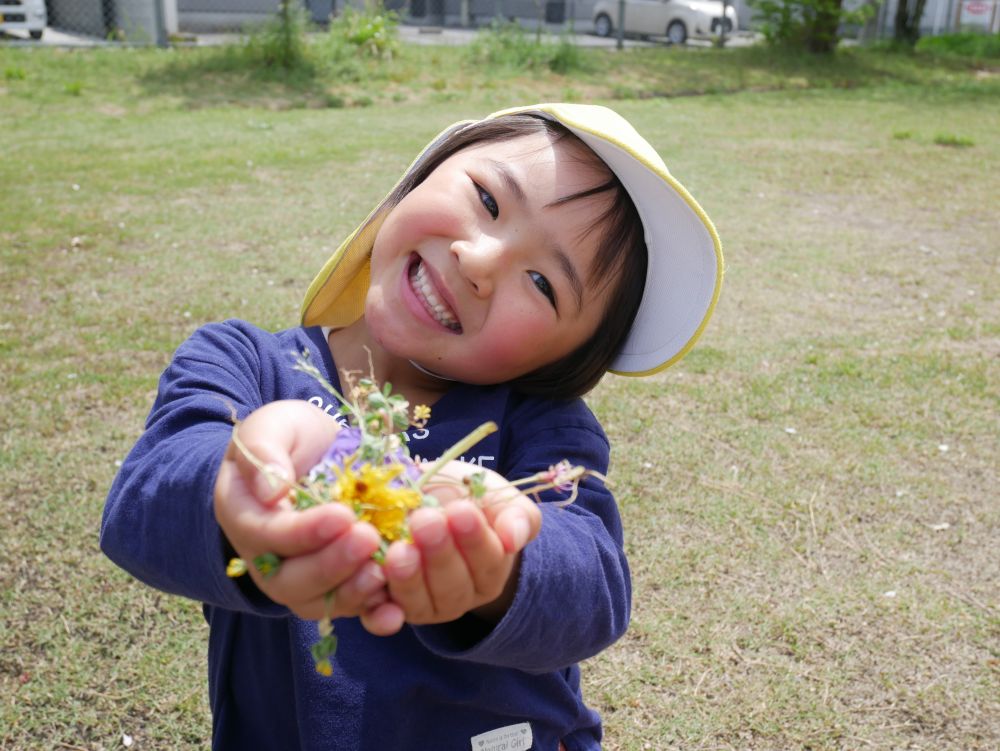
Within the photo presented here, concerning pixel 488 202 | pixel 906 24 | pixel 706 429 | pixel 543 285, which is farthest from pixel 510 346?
pixel 906 24

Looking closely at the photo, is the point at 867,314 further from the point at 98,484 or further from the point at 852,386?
the point at 98,484

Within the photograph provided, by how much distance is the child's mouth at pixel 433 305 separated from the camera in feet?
5.02

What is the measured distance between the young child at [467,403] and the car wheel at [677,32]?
23234 millimetres

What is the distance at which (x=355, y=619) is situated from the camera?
1.61 meters

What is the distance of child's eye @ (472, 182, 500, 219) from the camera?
1538 mm

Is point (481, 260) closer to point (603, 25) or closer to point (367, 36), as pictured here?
point (367, 36)

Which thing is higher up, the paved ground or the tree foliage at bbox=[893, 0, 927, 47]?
the tree foliage at bbox=[893, 0, 927, 47]

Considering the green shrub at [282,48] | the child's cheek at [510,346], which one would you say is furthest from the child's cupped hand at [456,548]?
the green shrub at [282,48]

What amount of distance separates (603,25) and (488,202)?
24533 mm

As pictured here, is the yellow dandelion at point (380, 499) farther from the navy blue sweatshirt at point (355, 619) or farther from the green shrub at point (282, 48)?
the green shrub at point (282, 48)

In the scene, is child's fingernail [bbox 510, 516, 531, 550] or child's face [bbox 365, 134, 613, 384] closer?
child's fingernail [bbox 510, 516, 531, 550]

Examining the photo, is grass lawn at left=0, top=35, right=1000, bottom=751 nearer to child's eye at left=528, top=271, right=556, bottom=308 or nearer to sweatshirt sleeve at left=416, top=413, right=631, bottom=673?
sweatshirt sleeve at left=416, top=413, right=631, bottom=673

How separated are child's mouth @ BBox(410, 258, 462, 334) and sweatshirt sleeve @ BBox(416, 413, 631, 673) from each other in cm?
24

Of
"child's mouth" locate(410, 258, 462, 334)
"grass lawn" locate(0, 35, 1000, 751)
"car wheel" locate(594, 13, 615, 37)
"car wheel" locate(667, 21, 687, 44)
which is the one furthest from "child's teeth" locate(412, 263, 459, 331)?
"car wheel" locate(594, 13, 615, 37)
